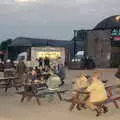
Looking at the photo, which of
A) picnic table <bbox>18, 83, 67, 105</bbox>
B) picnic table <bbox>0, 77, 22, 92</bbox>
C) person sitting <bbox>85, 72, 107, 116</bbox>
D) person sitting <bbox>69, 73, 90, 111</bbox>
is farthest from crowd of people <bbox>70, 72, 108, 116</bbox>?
picnic table <bbox>0, 77, 22, 92</bbox>

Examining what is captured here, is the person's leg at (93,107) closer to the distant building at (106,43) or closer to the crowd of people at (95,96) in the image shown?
the crowd of people at (95,96)

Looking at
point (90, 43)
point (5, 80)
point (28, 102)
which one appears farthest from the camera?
point (90, 43)

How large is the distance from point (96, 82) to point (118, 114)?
4.14ft

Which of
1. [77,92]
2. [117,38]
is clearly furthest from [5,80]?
[117,38]

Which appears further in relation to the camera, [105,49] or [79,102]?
[105,49]

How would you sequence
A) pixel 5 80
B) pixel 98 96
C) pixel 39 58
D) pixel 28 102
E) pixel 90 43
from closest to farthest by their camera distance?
1. pixel 98 96
2. pixel 28 102
3. pixel 5 80
4. pixel 39 58
5. pixel 90 43

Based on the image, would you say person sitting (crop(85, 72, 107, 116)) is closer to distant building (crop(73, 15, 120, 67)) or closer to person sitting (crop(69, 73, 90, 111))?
person sitting (crop(69, 73, 90, 111))

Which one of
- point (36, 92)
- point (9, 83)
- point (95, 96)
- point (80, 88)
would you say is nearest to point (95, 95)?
point (95, 96)

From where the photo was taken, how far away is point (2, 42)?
431ft

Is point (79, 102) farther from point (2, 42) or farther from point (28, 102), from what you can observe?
point (2, 42)

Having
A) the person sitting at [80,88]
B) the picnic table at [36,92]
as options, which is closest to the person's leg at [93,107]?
the person sitting at [80,88]

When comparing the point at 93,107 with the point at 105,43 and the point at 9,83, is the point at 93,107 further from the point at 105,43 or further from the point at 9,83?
the point at 105,43

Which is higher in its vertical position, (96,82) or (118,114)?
(96,82)

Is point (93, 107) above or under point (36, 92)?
under
